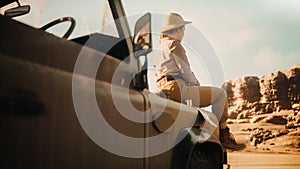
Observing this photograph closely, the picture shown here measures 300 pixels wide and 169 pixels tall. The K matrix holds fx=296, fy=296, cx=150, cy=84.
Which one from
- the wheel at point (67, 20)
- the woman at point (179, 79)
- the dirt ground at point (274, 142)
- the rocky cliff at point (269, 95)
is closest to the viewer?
the wheel at point (67, 20)

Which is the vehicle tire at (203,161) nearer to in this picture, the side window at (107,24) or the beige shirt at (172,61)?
the beige shirt at (172,61)

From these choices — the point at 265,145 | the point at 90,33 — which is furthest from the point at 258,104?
the point at 90,33

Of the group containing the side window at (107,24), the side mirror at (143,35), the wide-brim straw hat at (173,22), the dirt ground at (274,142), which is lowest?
the dirt ground at (274,142)

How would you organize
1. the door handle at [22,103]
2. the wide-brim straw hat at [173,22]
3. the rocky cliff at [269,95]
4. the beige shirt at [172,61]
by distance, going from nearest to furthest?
the door handle at [22,103]
the beige shirt at [172,61]
the wide-brim straw hat at [173,22]
the rocky cliff at [269,95]

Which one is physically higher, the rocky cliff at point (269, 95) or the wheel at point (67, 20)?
the wheel at point (67, 20)

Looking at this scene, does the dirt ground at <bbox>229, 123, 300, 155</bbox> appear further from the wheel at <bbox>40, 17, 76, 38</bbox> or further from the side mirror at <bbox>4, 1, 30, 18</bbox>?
the side mirror at <bbox>4, 1, 30, 18</bbox>

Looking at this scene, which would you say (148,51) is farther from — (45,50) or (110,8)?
(45,50)

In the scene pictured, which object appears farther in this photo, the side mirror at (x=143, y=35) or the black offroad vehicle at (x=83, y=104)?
the side mirror at (x=143, y=35)

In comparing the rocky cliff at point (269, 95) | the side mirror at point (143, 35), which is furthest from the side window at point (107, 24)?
the rocky cliff at point (269, 95)

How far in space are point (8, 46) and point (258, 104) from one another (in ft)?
102

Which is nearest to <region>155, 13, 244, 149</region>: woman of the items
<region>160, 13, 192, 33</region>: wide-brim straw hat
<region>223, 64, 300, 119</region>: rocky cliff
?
<region>160, 13, 192, 33</region>: wide-brim straw hat

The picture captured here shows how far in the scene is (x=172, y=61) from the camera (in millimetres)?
3354

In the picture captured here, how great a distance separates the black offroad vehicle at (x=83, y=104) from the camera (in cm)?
100

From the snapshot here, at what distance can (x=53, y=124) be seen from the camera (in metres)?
1.11
